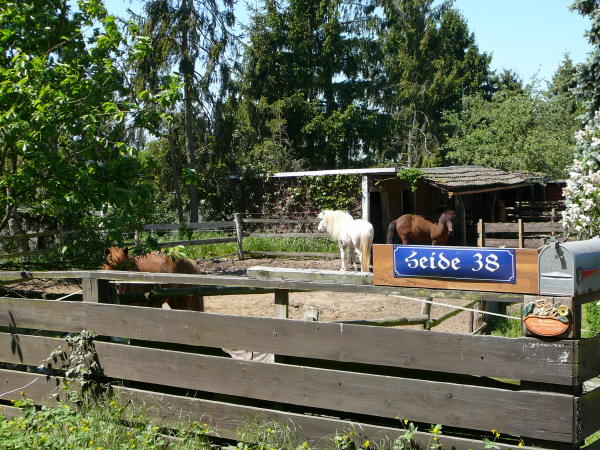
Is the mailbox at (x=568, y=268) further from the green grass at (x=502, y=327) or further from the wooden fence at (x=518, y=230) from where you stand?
the wooden fence at (x=518, y=230)

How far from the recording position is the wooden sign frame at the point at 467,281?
10.3 ft

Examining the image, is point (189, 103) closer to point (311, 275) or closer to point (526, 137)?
point (526, 137)

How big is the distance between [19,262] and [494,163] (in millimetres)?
27713

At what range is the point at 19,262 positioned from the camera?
251 inches

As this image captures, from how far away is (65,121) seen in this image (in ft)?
20.0

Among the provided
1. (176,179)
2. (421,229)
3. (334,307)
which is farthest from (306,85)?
(334,307)

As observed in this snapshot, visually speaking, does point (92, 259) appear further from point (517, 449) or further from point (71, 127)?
point (517, 449)

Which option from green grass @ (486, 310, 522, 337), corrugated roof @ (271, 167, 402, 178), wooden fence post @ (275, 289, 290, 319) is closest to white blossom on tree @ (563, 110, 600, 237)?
green grass @ (486, 310, 522, 337)

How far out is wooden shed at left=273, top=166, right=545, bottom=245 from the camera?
21.8 m

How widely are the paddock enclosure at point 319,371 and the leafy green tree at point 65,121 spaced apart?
4.16 feet

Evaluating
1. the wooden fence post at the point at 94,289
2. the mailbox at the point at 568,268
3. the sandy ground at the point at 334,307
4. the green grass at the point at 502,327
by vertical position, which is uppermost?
the mailbox at the point at 568,268

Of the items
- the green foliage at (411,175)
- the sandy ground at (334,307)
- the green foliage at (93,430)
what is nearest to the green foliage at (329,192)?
the green foliage at (411,175)

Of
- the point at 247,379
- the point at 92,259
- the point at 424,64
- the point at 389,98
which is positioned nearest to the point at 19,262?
the point at 92,259

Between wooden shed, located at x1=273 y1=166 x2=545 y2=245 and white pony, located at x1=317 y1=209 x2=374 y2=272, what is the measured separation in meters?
5.36
